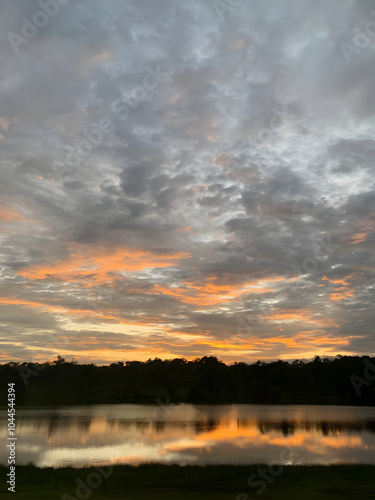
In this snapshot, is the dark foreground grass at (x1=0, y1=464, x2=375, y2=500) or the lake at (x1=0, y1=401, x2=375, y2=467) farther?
the lake at (x1=0, y1=401, x2=375, y2=467)

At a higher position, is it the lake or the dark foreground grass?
the dark foreground grass

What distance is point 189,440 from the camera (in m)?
50.8

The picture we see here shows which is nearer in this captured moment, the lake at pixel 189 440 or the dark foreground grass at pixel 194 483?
the dark foreground grass at pixel 194 483

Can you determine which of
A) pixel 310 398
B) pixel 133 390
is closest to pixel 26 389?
pixel 133 390

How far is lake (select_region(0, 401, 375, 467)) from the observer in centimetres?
3916

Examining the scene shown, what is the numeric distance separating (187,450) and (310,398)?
4070 inches

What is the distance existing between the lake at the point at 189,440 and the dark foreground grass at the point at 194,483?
652cm

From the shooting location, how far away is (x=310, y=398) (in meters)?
136

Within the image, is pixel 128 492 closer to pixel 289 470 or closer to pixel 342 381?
pixel 289 470

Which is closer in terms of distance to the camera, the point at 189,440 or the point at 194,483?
the point at 194,483

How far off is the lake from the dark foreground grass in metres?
6.52

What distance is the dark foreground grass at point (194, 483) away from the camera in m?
23.2

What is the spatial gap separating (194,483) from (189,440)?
1020 inches

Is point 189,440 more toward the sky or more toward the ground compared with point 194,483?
more toward the ground
